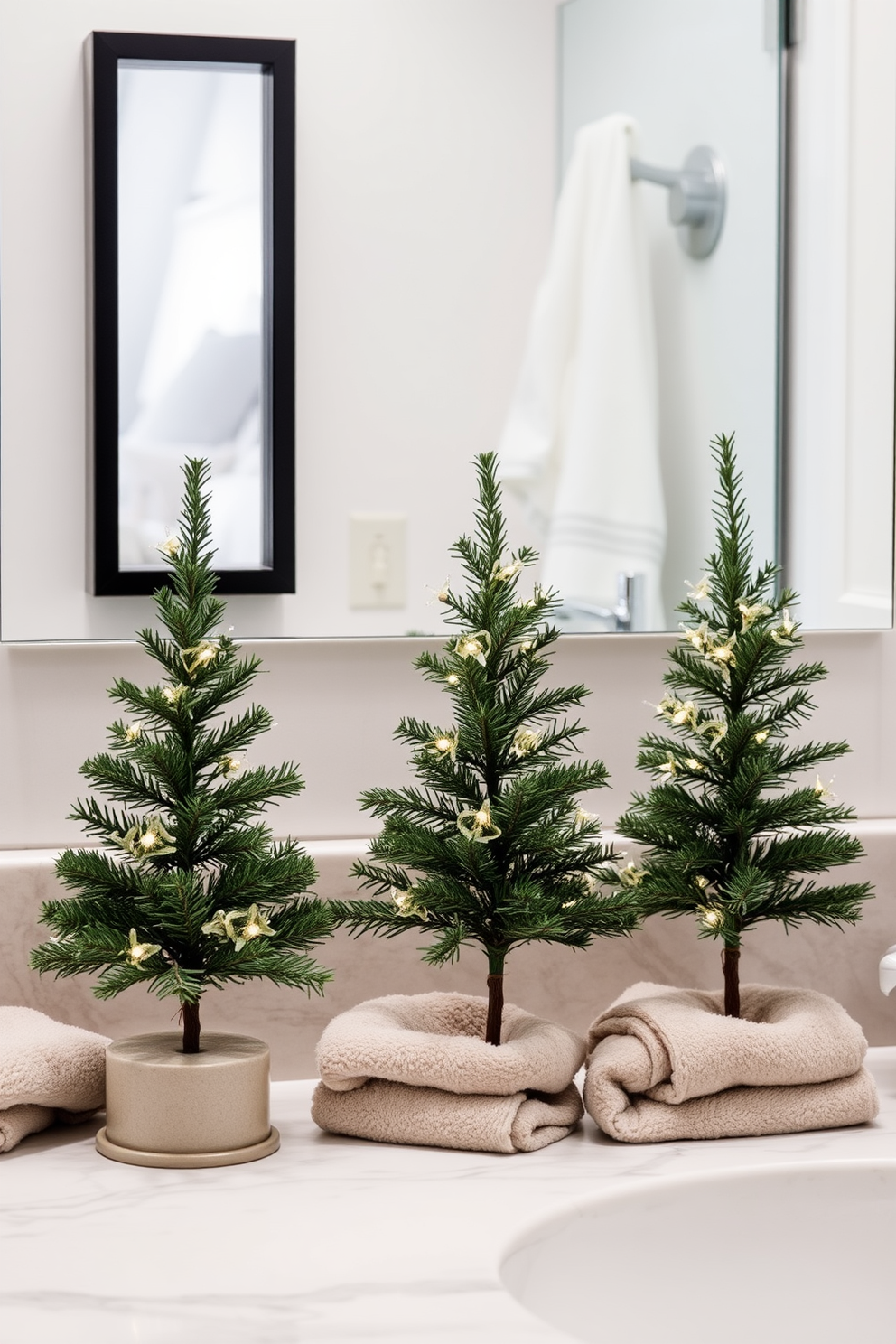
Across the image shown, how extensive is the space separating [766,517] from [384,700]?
0.34 meters

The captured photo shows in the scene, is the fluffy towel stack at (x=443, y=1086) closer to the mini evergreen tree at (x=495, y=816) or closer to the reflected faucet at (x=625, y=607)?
the mini evergreen tree at (x=495, y=816)

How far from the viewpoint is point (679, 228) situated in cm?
107

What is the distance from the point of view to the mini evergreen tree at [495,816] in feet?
2.72

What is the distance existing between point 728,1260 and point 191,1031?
0.33 meters

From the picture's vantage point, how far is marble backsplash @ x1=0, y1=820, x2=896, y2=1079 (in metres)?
0.93

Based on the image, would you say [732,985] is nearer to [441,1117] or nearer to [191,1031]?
[441,1117]

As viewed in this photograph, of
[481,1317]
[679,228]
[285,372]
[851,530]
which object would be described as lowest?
[481,1317]

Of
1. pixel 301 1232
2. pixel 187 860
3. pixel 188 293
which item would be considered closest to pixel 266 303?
pixel 188 293

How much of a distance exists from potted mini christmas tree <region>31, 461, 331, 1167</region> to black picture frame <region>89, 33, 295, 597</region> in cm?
15

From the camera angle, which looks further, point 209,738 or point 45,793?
point 45,793

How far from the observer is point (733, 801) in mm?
895

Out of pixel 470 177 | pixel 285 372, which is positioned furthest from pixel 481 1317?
pixel 470 177

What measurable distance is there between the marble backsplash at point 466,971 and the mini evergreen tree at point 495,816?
0.12m

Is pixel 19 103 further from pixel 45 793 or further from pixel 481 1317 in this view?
pixel 481 1317
